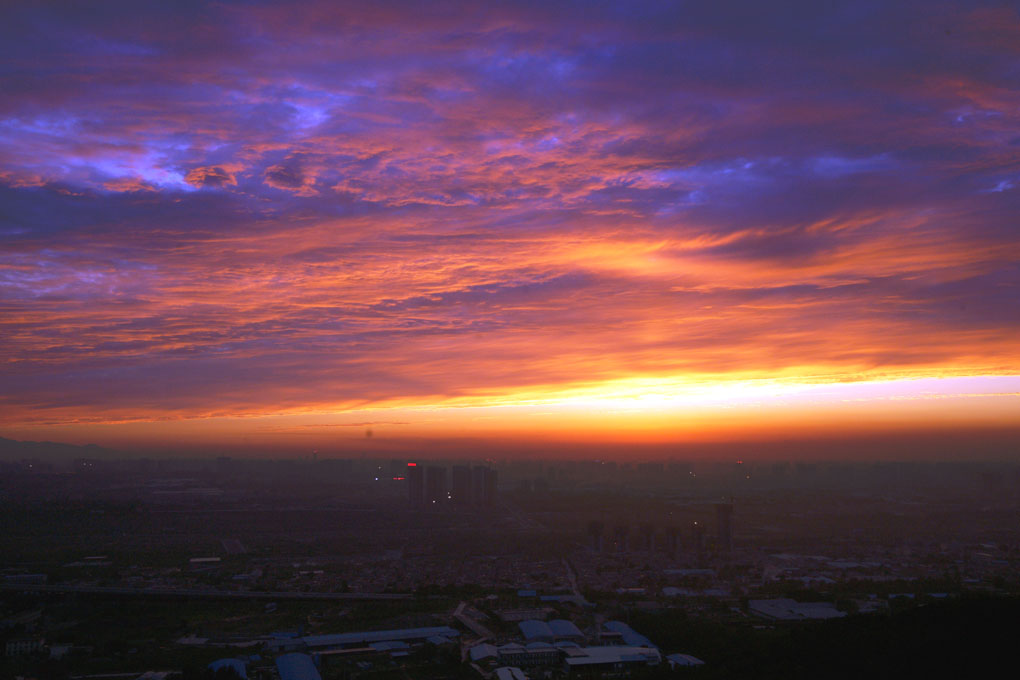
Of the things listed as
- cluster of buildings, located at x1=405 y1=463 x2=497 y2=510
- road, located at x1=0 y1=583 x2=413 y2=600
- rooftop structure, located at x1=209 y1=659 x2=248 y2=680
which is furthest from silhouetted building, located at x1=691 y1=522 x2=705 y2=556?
cluster of buildings, located at x1=405 y1=463 x2=497 y2=510

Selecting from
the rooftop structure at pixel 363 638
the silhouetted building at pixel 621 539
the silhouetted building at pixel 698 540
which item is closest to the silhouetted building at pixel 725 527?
the silhouetted building at pixel 698 540

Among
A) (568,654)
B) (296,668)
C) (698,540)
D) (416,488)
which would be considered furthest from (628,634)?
(416,488)

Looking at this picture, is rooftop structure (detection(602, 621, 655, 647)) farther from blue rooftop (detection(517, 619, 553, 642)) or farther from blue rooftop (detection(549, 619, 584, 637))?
blue rooftop (detection(517, 619, 553, 642))

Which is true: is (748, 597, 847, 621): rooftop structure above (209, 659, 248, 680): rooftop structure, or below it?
below

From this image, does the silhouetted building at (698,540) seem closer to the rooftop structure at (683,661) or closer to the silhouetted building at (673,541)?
the silhouetted building at (673,541)

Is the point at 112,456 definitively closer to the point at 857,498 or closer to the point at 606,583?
the point at 857,498

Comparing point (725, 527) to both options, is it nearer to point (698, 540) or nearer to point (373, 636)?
point (698, 540)

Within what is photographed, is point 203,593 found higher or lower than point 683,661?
lower
